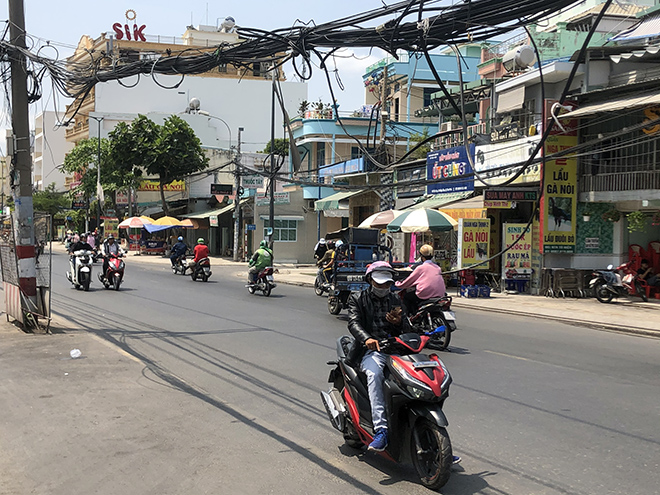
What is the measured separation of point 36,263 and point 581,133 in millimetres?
16871

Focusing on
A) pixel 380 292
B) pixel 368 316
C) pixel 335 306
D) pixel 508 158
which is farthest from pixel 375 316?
pixel 508 158

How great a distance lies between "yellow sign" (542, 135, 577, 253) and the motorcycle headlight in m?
18.0

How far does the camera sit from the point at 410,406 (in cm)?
491

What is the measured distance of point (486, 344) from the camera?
11992 mm

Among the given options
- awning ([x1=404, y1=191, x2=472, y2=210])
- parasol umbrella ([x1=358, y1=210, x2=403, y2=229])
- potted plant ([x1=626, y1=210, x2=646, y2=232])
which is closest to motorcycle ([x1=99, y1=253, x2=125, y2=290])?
parasol umbrella ([x1=358, y1=210, x2=403, y2=229])

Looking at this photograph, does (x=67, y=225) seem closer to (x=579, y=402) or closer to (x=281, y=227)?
(x=281, y=227)

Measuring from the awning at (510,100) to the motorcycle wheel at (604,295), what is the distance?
7.22 m

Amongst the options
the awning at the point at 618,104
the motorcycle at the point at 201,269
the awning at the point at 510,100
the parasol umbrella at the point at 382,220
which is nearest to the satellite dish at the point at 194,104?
the motorcycle at the point at 201,269

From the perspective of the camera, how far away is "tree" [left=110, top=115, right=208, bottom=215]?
51.2 m

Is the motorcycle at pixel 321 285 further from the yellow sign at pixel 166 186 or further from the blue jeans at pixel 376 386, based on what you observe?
the yellow sign at pixel 166 186

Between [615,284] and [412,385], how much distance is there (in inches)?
672

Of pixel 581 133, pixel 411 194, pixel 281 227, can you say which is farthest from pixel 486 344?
pixel 281 227

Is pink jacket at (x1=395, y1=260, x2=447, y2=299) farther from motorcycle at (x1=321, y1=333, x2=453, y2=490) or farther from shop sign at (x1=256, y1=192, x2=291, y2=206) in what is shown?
shop sign at (x1=256, y1=192, x2=291, y2=206)

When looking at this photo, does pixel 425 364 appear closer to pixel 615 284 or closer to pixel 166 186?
pixel 615 284
